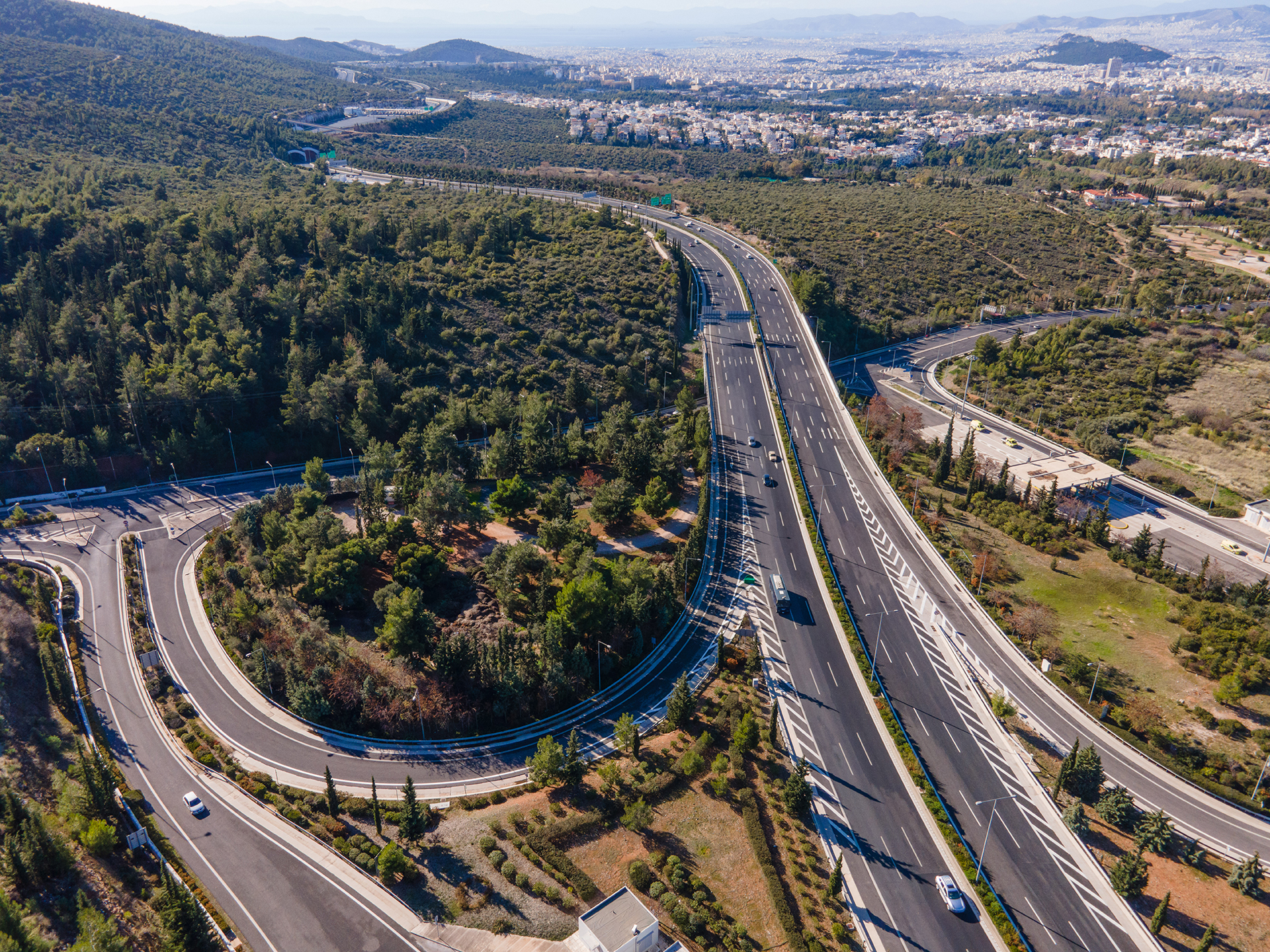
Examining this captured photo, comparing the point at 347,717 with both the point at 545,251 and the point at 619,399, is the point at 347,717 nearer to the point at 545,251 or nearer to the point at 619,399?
the point at 619,399

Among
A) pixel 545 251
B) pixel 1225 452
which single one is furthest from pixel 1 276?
pixel 1225 452

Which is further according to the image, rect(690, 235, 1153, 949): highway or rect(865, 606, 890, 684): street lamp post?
rect(865, 606, 890, 684): street lamp post

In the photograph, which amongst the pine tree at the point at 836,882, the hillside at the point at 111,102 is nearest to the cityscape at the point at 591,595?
the pine tree at the point at 836,882

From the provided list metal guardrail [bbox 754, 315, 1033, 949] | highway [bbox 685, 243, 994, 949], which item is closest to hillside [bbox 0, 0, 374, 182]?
metal guardrail [bbox 754, 315, 1033, 949]

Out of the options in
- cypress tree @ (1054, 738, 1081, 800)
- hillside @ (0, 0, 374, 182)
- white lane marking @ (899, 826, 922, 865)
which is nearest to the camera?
white lane marking @ (899, 826, 922, 865)

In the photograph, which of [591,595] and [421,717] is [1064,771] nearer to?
[591,595]

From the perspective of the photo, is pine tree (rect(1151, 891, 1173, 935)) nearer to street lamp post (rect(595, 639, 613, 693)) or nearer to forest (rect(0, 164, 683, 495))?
street lamp post (rect(595, 639, 613, 693))
